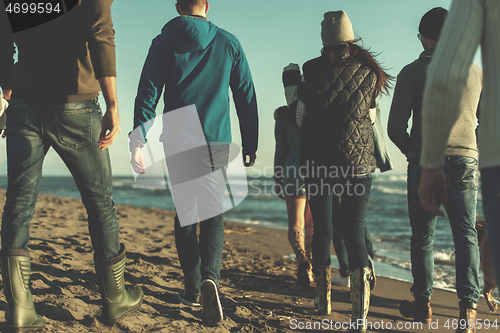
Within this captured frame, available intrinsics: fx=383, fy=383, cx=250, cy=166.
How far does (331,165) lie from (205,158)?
2.74 ft

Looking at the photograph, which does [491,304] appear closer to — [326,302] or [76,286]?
[326,302]

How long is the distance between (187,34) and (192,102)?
42 cm

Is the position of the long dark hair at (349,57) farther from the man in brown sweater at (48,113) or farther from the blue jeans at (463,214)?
the man in brown sweater at (48,113)

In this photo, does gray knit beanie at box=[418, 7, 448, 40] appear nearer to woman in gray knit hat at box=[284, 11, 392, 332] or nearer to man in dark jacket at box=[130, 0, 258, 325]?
woman in gray knit hat at box=[284, 11, 392, 332]

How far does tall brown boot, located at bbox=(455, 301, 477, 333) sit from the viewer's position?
91.5 inches

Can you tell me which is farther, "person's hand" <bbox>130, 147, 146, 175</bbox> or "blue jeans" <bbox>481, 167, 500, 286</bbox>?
"person's hand" <bbox>130, 147, 146, 175</bbox>

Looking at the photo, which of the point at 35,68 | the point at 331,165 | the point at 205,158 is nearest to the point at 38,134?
the point at 35,68

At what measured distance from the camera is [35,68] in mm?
1946

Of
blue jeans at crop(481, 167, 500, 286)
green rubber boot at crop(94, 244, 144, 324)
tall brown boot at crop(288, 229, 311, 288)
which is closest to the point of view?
blue jeans at crop(481, 167, 500, 286)

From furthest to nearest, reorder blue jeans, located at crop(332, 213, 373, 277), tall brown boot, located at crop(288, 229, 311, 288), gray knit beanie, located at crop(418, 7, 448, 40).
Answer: tall brown boot, located at crop(288, 229, 311, 288) < blue jeans, located at crop(332, 213, 373, 277) < gray knit beanie, located at crop(418, 7, 448, 40)

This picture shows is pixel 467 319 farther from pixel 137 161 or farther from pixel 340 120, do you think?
pixel 137 161

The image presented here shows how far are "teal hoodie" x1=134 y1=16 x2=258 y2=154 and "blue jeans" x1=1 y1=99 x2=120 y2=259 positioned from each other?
0.44 meters

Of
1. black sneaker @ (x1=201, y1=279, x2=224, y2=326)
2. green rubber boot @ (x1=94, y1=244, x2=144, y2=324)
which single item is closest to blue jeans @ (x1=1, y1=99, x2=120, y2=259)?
green rubber boot @ (x1=94, y1=244, x2=144, y2=324)

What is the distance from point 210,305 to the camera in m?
2.31
